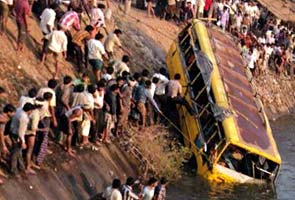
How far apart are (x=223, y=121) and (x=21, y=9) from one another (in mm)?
5286

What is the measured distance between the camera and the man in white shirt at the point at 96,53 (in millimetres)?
17797

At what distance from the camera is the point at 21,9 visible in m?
17.1

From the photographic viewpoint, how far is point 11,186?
13.1 meters

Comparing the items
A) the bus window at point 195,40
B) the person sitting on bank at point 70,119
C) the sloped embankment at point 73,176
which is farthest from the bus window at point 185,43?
the person sitting on bank at point 70,119

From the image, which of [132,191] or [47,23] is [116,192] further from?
[47,23]

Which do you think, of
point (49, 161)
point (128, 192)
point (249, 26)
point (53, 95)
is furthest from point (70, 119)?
point (249, 26)

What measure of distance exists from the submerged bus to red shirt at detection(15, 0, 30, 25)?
4.70m

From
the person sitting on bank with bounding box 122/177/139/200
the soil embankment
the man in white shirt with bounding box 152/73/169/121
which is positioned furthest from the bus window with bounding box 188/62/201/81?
the person sitting on bank with bounding box 122/177/139/200

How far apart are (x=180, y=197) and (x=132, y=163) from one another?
1.41 metres

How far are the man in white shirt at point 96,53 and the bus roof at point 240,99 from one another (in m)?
3.23

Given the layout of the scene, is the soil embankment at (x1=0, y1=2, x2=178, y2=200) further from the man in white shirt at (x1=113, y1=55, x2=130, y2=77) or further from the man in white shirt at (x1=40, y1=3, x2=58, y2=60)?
the man in white shirt at (x1=113, y1=55, x2=130, y2=77)

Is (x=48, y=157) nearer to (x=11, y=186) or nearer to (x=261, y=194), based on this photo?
(x=11, y=186)

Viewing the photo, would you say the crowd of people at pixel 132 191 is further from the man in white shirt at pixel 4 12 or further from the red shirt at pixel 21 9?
the man in white shirt at pixel 4 12

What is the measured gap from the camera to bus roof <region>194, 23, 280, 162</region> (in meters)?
17.3
